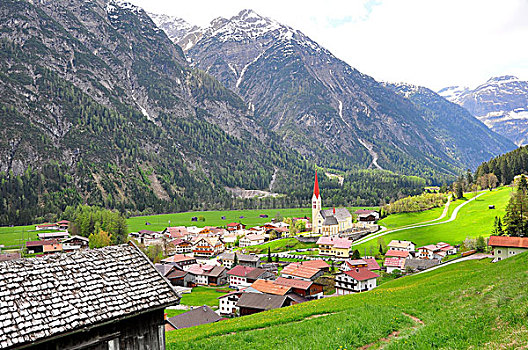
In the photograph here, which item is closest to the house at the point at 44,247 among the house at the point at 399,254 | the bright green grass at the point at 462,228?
the bright green grass at the point at 462,228

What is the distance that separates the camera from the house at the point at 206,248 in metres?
122

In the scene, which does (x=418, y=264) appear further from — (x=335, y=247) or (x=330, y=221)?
(x=330, y=221)

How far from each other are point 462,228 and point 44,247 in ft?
353

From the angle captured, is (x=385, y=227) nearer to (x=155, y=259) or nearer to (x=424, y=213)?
(x=424, y=213)

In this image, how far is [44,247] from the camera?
317ft

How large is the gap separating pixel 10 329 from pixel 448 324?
16281 millimetres

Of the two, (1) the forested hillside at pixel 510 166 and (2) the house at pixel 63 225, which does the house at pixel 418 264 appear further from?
(2) the house at pixel 63 225

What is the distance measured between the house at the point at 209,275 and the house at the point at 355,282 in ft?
93.9

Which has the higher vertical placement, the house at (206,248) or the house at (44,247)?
the house at (44,247)

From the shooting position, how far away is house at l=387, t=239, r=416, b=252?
90.6m

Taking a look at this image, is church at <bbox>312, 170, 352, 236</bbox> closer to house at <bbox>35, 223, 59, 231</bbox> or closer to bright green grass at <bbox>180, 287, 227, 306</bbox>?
bright green grass at <bbox>180, 287, 227, 306</bbox>

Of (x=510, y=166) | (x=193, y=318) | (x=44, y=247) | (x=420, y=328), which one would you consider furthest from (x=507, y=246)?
(x=44, y=247)

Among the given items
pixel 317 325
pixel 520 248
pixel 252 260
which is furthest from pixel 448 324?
pixel 252 260

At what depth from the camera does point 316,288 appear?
6334 cm
